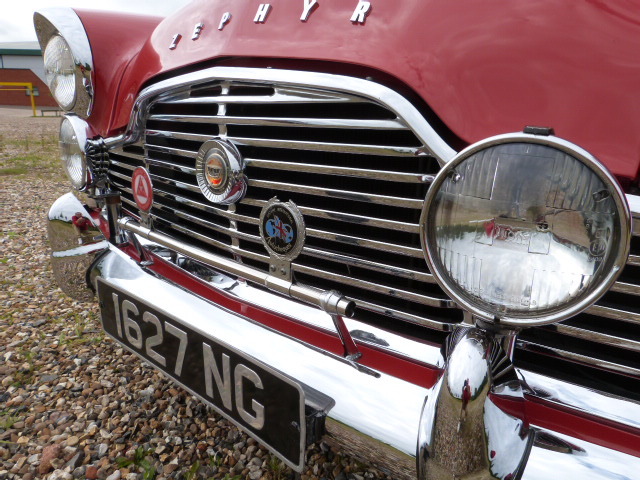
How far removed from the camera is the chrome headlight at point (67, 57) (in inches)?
70.0

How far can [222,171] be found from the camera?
1297mm

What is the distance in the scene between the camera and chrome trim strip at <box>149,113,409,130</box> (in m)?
1.00

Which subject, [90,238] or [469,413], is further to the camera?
[90,238]

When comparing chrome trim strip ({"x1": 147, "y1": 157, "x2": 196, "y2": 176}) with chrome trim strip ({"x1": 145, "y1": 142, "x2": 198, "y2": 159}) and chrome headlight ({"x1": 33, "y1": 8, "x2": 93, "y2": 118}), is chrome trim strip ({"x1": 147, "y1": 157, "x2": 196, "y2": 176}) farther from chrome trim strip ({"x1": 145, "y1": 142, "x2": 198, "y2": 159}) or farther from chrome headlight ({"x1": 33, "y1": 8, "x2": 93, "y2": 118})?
chrome headlight ({"x1": 33, "y1": 8, "x2": 93, "y2": 118})

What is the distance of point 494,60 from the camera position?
33.9 inches

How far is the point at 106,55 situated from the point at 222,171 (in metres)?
0.95

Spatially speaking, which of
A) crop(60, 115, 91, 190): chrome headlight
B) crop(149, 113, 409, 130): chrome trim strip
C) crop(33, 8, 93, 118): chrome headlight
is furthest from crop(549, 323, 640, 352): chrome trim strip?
crop(33, 8, 93, 118): chrome headlight

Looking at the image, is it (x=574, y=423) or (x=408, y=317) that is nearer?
(x=574, y=423)

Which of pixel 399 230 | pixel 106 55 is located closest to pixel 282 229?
pixel 399 230

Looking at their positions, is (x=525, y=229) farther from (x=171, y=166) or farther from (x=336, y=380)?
(x=171, y=166)

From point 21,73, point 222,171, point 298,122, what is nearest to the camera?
point 298,122

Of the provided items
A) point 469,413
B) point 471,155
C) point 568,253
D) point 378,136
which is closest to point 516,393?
point 469,413

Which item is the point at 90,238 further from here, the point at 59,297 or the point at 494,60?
the point at 494,60

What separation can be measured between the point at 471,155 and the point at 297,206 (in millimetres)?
547
